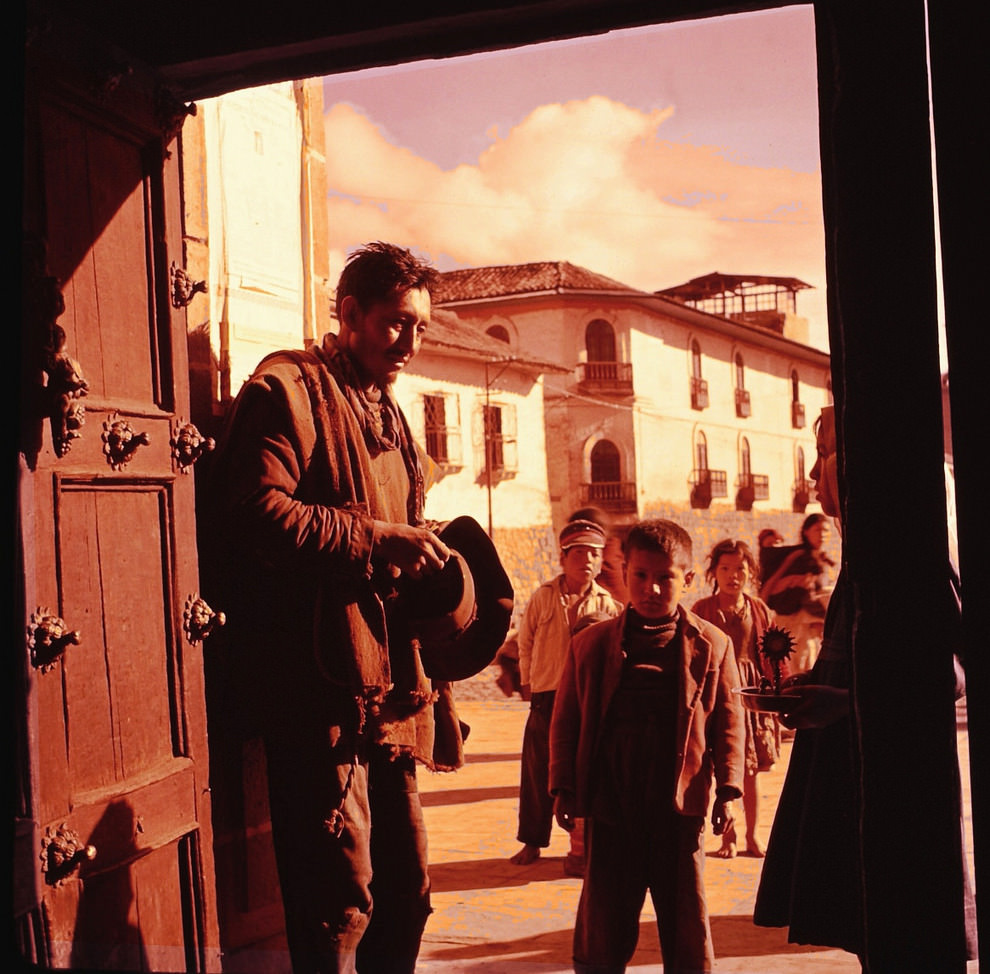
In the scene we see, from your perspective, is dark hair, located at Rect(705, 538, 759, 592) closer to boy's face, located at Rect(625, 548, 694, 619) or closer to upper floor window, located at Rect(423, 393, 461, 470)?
boy's face, located at Rect(625, 548, 694, 619)

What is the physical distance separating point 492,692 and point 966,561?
10459 mm

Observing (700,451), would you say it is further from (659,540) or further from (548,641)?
(659,540)

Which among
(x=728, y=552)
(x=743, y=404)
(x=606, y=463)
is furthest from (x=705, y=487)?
(x=728, y=552)

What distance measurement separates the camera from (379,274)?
344cm

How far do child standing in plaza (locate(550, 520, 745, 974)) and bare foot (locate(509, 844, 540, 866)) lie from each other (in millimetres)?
2219

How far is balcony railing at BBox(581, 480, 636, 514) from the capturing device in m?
7.52

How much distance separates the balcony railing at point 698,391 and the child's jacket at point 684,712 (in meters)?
5.11

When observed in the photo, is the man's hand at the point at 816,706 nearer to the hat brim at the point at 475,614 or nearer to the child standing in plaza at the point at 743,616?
the hat brim at the point at 475,614

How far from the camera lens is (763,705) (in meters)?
2.97

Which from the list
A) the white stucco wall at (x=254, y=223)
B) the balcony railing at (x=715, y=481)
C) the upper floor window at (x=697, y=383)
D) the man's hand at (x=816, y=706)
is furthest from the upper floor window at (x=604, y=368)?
the man's hand at (x=816, y=706)

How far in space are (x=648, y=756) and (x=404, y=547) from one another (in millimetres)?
934

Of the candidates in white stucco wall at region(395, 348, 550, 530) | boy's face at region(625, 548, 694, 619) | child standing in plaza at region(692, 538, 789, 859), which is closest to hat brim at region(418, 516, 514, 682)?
boy's face at region(625, 548, 694, 619)

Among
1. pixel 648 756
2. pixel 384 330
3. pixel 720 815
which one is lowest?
pixel 720 815

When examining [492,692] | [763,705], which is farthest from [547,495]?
[763,705]
